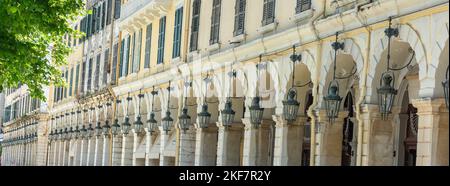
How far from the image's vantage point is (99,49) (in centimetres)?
4350

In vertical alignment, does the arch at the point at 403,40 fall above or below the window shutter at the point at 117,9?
below

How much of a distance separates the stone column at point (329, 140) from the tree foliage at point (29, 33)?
7051 mm

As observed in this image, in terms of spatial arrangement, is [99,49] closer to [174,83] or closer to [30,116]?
[174,83]

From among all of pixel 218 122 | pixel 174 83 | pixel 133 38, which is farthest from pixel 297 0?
pixel 133 38

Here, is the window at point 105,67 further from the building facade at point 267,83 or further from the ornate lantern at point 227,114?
the ornate lantern at point 227,114

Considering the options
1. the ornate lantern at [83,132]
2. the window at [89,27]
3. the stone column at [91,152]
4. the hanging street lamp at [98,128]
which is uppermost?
the window at [89,27]

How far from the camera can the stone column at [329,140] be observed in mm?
20625

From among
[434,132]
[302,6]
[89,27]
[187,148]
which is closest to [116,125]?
[187,148]

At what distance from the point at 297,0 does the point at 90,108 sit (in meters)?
23.1

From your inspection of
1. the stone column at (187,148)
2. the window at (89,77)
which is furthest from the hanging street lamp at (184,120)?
the window at (89,77)

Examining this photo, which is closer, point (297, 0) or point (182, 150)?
point (297, 0)

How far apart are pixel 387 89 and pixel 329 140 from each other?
3128mm
